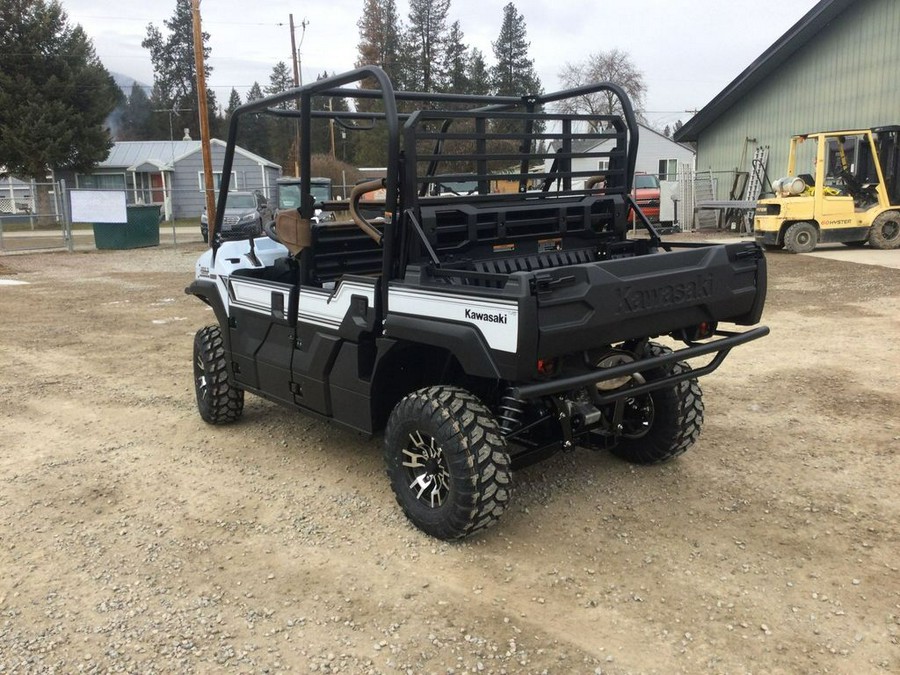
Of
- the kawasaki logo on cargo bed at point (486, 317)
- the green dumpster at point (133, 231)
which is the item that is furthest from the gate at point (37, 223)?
the kawasaki logo on cargo bed at point (486, 317)

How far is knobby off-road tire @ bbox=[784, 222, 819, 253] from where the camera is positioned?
52.7ft

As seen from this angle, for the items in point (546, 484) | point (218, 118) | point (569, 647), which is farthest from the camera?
point (218, 118)

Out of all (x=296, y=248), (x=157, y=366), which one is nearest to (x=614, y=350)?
(x=296, y=248)

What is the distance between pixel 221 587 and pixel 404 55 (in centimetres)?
4805

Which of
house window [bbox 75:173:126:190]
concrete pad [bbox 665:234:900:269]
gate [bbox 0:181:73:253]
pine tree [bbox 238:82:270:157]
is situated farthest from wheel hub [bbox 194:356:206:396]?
pine tree [bbox 238:82:270:157]

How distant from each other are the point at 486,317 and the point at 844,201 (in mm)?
15061

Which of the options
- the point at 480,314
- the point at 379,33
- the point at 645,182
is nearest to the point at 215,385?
the point at 480,314

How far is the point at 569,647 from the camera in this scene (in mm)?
2914

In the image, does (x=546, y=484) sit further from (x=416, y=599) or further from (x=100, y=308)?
(x=100, y=308)

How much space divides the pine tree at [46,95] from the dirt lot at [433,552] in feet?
99.1

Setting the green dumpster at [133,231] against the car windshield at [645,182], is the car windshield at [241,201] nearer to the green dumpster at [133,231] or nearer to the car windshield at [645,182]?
the green dumpster at [133,231]

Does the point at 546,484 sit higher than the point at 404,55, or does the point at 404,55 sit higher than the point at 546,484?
the point at 404,55

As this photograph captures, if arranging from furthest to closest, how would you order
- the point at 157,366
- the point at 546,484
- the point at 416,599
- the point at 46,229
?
the point at 46,229 → the point at 157,366 → the point at 546,484 → the point at 416,599

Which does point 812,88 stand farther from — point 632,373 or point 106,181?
point 106,181
